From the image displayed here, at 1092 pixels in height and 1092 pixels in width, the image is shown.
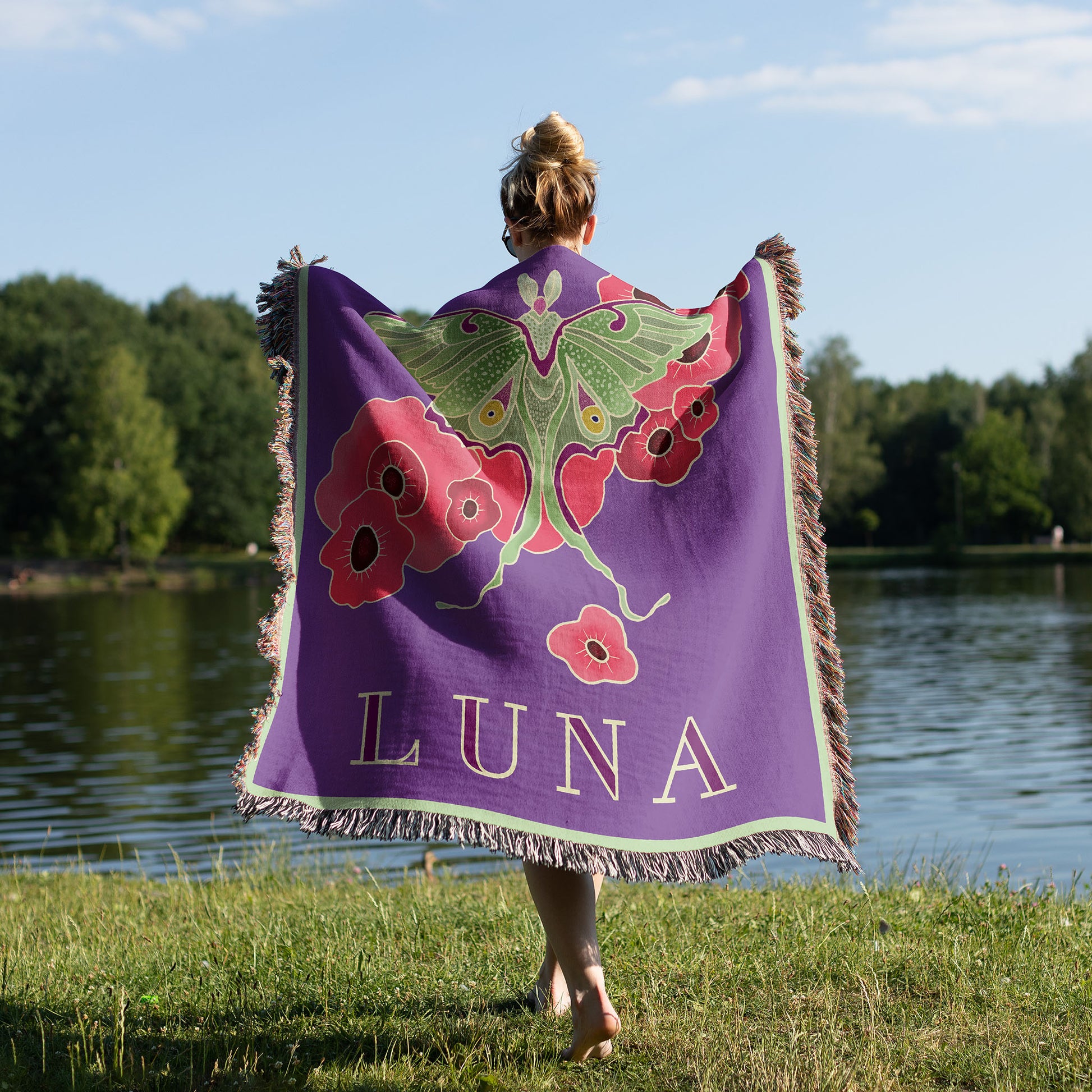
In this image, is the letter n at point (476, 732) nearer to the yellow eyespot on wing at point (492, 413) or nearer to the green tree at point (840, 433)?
the yellow eyespot on wing at point (492, 413)

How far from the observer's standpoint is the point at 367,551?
10.9ft

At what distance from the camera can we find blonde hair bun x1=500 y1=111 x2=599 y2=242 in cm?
341

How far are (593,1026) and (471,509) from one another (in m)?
1.34

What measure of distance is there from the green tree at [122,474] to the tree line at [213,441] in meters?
0.08

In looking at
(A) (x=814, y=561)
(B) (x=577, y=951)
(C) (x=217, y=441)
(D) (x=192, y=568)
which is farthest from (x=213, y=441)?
(B) (x=577, y=951)

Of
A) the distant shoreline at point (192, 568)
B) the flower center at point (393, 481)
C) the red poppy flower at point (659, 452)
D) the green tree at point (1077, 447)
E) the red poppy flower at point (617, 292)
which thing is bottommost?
the distant shoreline at point (192, 568)

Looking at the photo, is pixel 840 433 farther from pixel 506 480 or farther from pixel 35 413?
pixel 506 480

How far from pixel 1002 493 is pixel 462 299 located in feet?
248

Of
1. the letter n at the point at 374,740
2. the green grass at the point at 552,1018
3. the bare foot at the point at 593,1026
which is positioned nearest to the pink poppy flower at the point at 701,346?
the letter n at the point at 374,740

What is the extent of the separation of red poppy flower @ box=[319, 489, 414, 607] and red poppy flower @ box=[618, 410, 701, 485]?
65cm

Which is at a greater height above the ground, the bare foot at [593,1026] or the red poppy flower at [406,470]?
the red poppy flower at [406,470]

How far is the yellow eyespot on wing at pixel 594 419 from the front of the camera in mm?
3418

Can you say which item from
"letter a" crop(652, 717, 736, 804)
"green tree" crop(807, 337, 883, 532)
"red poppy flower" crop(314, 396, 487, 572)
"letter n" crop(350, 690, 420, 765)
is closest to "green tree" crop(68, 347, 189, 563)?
"green tree" crop(807, 337, 883, 532)

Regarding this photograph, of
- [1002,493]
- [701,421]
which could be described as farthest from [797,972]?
[1002,493]
